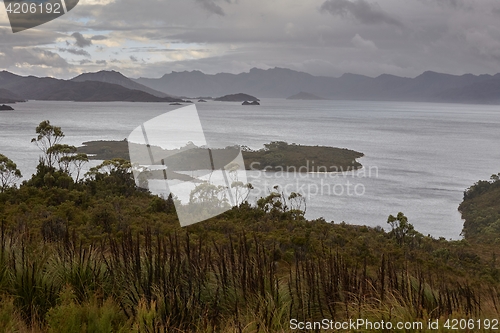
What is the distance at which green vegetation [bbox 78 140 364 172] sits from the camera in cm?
4738

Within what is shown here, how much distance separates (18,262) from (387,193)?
33714mm

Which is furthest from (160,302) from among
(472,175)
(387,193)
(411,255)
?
(472,175)

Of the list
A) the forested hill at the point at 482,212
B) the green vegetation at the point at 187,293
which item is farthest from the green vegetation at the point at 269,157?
the green vegetation at the point at 187,293

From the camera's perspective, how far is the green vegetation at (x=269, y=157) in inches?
1866

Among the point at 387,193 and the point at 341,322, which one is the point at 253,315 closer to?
the point at 341,322

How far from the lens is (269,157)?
5116 cm

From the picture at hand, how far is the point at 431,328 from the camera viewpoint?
3.99m

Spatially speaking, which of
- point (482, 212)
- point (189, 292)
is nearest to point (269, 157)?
point (482, 212)

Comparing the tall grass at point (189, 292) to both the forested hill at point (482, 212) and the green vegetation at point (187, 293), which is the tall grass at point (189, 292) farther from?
the forested hill at point (482, 212)

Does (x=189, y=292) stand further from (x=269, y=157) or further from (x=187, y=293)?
(x=269, y=157)

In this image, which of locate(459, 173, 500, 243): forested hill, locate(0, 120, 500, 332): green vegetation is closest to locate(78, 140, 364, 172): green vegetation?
locate(459, 173, 500, 243): forested hill

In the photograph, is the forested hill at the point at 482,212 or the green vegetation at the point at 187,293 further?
the forested hill at the point at 482,212

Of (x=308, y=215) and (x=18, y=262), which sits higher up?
(x=18, y=262)

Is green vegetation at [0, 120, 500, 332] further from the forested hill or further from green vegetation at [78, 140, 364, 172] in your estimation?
green vegetation at [78, 140, 364, 172]
